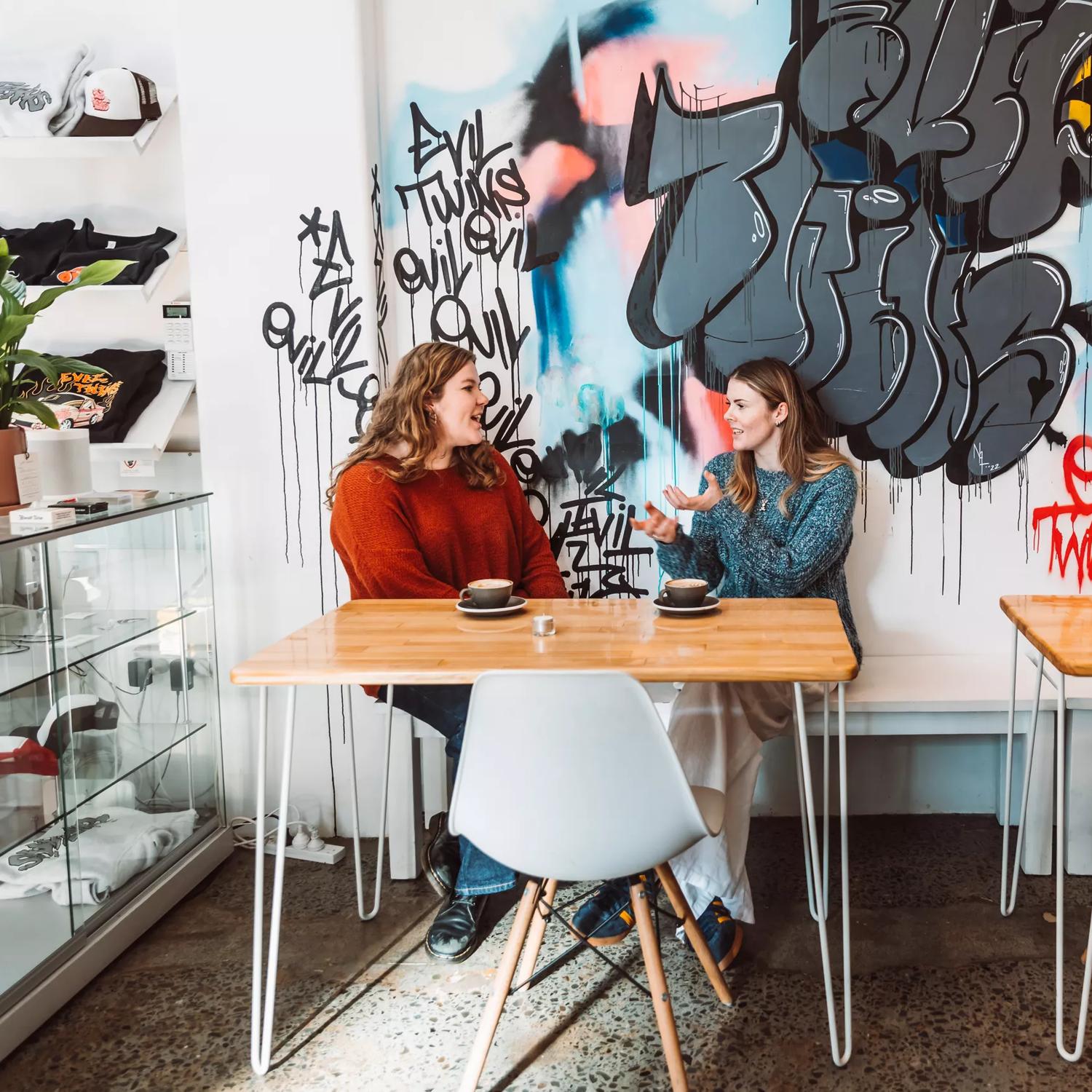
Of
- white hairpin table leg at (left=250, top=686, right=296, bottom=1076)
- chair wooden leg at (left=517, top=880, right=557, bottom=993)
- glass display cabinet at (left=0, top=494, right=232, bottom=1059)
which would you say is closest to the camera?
white hairpin table leg at (left=250, top=686, right=296, bottom=1076)

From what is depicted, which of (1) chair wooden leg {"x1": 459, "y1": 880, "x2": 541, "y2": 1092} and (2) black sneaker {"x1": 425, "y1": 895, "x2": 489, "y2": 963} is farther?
(2) black sneaker {"x1": 425, "y1": 895, "x2": 489, "y2": 963}

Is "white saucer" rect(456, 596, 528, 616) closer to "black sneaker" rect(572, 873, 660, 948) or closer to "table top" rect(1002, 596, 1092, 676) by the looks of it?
"black sneaker" rect(572, 873, 660, 948)

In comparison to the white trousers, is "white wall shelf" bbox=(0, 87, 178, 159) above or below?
above

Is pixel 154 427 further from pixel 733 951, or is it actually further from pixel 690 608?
pixel 733 951

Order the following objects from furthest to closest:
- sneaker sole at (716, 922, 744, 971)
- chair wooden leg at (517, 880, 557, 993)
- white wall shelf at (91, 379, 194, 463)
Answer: white wall shelf at (91, 379, 194, 463) → sneaker sole at (716, 922, 744, 971) → chair wooden leg at (517, 880, 557, 993)

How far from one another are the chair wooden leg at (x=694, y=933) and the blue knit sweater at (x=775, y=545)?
82cm

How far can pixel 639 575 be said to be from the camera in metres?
3.01

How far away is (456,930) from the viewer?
2289 millimetres

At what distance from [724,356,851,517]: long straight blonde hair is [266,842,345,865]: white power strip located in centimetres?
144

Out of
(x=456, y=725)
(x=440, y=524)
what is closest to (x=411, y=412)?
(x=440, y=524)

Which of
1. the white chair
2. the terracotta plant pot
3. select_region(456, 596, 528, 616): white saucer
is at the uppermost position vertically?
the terracotta plant pot

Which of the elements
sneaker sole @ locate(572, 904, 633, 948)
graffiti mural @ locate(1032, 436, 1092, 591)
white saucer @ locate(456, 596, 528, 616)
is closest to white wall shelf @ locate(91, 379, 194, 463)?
white saucer @ locate(456, 596, 528, 616)

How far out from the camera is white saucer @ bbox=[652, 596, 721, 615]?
2.08 m

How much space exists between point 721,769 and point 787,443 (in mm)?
1024
